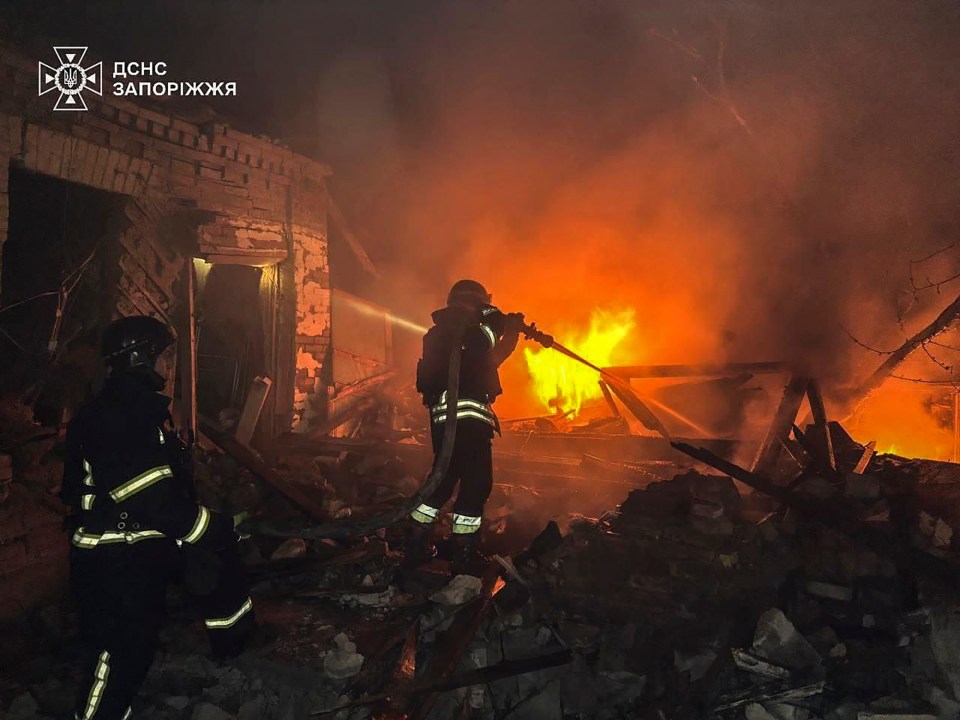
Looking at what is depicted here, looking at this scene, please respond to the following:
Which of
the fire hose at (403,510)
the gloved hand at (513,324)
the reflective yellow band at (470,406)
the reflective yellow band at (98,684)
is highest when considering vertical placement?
the gloved hand at (513,324)

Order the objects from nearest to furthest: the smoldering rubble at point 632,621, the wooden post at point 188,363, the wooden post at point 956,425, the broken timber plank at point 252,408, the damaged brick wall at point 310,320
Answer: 1. the smoldering rubble at point 632,621
2. the wooden post at point 188,363
3. the broken timber plank at point 252,408
4. the damaged brick wall at point 310,320
5. the wooden post at point 956,425

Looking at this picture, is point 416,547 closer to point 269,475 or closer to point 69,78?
point 269,475

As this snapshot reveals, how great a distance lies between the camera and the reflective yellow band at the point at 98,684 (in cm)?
281

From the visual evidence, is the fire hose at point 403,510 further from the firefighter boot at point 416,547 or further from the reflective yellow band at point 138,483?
the reflective yellow band at point 138,483

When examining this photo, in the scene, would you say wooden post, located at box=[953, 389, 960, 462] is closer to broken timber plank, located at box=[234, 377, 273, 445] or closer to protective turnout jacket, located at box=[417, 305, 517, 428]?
protective turnout jacket, located at box=[417, 305, 517, 428]

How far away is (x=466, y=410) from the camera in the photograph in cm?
462

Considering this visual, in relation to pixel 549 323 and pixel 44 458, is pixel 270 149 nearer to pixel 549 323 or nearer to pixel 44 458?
pixel 44 458

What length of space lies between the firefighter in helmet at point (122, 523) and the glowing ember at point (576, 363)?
8.99 meters

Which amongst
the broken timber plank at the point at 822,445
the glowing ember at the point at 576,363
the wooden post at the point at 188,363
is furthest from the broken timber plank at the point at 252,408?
the broken timber plank at the point at 822,445

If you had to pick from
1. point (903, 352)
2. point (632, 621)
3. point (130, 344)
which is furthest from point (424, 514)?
point (903, 352)

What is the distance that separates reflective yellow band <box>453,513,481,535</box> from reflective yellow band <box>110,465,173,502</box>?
7.28ft

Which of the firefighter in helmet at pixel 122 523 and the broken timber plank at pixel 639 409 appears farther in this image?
the broken timber plank at pixel 639 409

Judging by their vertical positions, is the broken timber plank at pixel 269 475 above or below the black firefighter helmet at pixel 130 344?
below

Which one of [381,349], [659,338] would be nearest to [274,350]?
[381,349]
